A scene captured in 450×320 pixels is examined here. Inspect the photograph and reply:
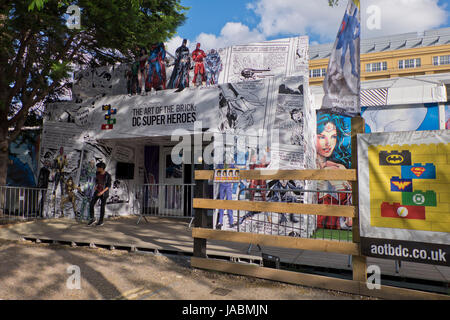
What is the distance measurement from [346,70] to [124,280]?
15.4 ft

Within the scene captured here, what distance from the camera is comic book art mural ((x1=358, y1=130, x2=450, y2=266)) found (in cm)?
339

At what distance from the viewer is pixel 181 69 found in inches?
408

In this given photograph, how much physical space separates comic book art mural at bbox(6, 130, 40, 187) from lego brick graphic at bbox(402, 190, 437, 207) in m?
14.2

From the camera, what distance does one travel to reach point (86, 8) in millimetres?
8539

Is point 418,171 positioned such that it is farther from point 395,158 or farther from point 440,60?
point 440,60

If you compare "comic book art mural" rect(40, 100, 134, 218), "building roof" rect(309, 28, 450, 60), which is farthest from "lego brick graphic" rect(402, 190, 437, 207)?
"building roof" rect(309, 28, 450, 60)

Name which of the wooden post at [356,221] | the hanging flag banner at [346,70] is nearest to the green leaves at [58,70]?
the hanging flag banner at [346,70]

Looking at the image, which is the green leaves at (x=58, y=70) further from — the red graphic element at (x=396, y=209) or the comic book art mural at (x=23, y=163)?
the red graphic element at (x=396, y=209)

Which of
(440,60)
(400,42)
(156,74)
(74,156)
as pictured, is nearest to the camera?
(156,74)

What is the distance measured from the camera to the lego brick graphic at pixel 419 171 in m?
3.46

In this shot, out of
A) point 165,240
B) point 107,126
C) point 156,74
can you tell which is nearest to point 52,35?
point 107,126

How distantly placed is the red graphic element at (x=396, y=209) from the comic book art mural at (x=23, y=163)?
13978mm
